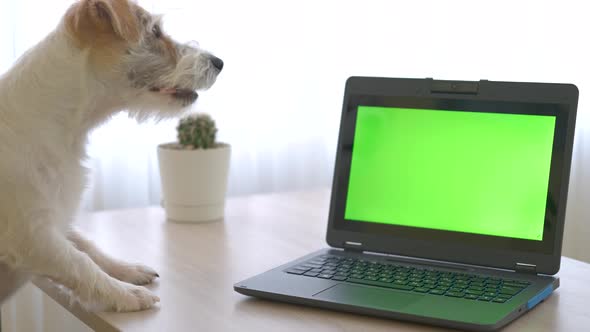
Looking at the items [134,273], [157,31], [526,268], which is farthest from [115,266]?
[526,268]

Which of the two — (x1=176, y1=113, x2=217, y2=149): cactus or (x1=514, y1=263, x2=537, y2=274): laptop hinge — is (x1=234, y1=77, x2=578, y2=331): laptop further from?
(x1=176, y1=113, x2=217, y2=149): cactus

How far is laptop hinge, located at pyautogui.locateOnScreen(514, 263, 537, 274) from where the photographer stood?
3.34ft

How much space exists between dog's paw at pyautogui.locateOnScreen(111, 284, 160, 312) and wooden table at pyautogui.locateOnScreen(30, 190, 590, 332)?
0.01 m

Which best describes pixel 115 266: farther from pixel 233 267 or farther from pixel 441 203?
pixel 441 203

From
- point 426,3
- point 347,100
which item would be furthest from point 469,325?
point 426,3

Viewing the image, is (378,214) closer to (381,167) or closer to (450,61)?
(381,167)

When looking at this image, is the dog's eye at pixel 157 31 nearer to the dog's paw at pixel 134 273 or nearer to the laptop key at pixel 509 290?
the dog's paw at pixel 134 273

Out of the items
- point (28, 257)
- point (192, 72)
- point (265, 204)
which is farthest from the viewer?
point (265, 204)

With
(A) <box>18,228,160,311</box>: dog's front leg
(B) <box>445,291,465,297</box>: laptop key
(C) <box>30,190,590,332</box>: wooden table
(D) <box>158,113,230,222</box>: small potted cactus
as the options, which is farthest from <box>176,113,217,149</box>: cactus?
(B) <box>445,291,465,297</box>: laptop key

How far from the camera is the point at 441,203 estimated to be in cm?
112

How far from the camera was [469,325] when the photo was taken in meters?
0.84

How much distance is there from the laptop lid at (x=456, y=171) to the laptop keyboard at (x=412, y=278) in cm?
6

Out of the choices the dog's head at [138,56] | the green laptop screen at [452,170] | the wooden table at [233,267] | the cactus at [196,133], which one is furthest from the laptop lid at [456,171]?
the cactus at [196,133]

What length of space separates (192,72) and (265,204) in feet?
1.86
